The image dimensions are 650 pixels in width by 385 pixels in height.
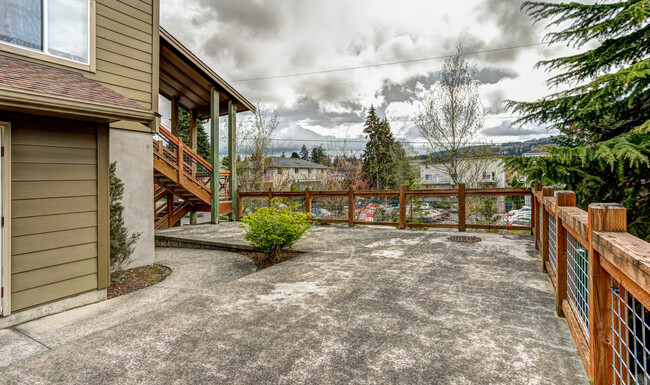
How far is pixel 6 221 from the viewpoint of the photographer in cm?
283

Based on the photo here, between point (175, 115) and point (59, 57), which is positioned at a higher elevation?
point (175, 115)

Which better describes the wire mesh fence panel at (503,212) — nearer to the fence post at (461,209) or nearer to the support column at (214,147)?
the fence post at (461,209)

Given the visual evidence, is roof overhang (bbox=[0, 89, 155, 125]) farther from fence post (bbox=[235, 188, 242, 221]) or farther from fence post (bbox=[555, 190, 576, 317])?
fence post (bbox=[235, 188, 242, 221])

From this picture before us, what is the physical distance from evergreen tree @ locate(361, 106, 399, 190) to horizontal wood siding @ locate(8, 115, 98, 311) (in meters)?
16.9

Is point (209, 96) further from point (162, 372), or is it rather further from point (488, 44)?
point (488, 44)

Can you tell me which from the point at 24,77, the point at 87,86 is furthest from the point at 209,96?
the point at 24,77

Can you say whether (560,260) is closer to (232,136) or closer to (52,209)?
(52,209)

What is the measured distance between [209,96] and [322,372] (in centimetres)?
861

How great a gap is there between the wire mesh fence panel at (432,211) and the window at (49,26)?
670cm

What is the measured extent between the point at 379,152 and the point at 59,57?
21.4 meters

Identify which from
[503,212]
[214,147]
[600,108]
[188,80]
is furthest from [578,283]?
[188,80]

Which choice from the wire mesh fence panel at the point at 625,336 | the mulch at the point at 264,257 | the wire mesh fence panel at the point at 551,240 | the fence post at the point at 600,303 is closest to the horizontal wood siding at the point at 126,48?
the mulch at the point at 264,257

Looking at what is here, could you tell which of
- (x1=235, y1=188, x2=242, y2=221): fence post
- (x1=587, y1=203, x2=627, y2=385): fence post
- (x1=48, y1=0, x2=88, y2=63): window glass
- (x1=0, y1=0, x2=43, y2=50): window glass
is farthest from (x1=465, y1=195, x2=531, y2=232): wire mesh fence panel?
(x1=0, y1=0, x2=43, y2=50): window glass

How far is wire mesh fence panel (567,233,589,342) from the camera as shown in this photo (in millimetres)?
2113
